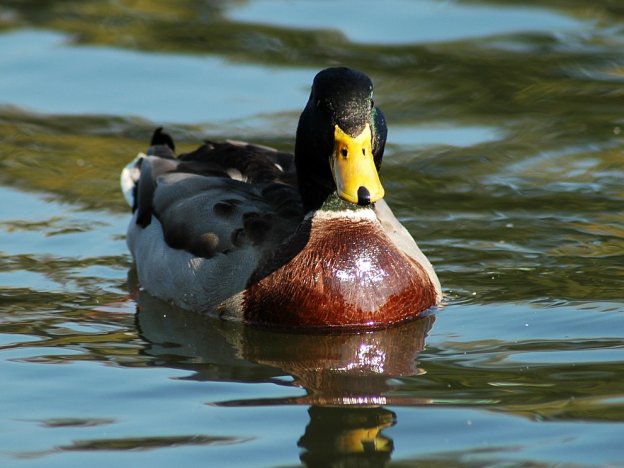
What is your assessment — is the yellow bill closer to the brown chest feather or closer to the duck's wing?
the brown chest feather

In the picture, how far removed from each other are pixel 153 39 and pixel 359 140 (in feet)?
24.3

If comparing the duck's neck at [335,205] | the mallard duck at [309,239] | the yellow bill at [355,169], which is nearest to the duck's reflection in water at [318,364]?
the mallard duck at [309,239]

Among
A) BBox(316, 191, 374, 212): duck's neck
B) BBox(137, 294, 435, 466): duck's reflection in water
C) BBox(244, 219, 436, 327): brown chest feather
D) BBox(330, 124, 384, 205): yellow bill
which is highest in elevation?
BBox(330, 124, 384, 205): yellow bill

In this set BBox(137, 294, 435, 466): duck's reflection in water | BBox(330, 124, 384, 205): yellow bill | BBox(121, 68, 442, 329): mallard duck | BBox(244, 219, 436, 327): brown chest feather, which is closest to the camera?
BBox(137, 294, 435, 466): duck's reflection in water

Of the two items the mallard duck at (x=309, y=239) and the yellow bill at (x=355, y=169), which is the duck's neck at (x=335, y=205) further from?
the yellow bill at (x=355, y=169)

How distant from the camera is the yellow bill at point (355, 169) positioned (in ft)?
25.8

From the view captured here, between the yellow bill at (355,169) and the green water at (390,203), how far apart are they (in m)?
0.92

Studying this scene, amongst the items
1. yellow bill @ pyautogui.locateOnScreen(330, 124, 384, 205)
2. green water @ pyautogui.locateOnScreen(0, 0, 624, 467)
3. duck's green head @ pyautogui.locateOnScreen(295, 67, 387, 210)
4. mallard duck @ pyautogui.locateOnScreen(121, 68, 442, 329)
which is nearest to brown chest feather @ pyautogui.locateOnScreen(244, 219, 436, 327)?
mallard duck @ pyautogui.locateOnScreen(121, 68, 442, 329)

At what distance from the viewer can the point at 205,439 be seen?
656 cm

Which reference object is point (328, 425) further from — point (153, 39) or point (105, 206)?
point (153, 39)

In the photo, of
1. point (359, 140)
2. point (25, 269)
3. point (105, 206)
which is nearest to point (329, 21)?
point (105, 206)

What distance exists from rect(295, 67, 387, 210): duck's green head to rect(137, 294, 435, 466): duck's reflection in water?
2.94ft

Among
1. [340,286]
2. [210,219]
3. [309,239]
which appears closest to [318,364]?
[340,286]

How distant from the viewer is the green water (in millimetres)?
6676
